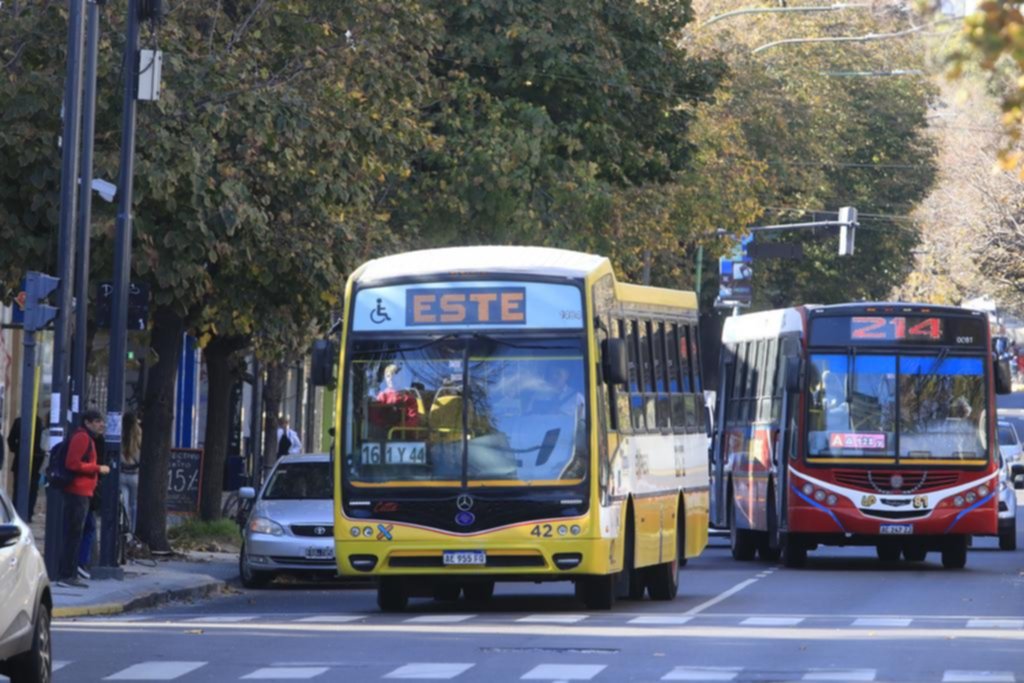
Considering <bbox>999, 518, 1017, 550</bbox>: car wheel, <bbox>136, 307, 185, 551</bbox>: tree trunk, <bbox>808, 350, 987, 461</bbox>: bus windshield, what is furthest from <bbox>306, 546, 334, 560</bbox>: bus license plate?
<bbox>999, 518, 1017, 550</bbox>: car wheel

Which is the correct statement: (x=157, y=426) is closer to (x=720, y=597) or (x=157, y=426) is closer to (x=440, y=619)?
Answer: (x=720, y=597)

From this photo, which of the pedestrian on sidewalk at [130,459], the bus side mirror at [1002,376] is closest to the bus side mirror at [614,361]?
the pedestrian on sidewalk at [130,459]

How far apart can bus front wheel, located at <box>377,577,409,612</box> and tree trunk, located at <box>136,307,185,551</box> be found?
21.6 ft

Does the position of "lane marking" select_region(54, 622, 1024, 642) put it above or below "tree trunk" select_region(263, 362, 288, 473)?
below

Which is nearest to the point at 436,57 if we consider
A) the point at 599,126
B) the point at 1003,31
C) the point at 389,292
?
the point at 599,126

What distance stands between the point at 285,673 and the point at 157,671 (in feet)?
2.65

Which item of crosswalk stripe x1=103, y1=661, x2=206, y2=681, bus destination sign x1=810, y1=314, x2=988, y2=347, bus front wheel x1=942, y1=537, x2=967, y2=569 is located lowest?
crosswalk stripe x1=103, y1=661, x2=206, y2=681

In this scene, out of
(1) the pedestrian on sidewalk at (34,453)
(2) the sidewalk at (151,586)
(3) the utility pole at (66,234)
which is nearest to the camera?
(2) the sidewalk at (151,586)

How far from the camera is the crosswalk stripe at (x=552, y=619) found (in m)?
19.9

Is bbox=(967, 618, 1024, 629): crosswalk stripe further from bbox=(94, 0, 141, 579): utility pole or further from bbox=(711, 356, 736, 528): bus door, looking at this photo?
bbox=(711, 356, 736, 528): bus door

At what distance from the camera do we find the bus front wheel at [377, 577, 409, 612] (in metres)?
21.7

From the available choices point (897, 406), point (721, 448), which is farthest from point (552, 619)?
point (721, 448)

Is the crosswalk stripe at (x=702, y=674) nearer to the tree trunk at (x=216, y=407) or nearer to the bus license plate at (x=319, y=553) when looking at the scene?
the bus license plate at (x=319, y=553)

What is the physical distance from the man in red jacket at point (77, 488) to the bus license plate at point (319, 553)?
10.7 feet
